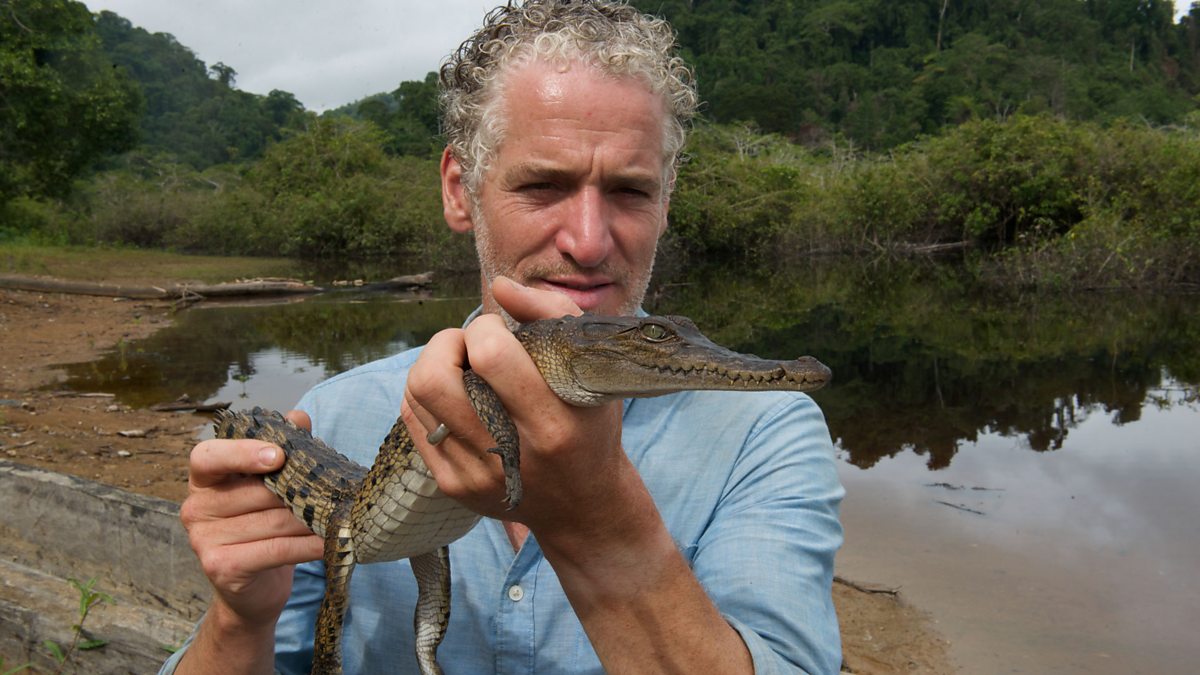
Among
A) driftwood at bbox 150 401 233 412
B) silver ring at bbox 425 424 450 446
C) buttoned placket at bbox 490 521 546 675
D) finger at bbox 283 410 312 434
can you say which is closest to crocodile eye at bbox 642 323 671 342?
silver ring at bbox 425 424 450 446

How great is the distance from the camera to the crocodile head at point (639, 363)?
1359 mm

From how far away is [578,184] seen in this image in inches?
78.8

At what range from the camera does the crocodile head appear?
1359mm

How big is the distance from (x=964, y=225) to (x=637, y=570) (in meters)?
28.2

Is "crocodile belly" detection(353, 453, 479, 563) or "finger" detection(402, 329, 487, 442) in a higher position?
"finger" detection(402, 329, 487, 442)

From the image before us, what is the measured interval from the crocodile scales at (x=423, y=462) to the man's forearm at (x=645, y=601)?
201mm

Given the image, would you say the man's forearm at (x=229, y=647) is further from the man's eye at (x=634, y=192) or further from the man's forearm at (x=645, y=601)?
the man's eye at (x=634, y=192)

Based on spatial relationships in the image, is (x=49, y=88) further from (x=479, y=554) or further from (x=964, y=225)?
(x=964, y=225)

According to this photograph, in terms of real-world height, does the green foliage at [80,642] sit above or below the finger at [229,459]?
below

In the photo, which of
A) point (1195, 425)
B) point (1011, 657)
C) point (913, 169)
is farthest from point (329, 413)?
point (913, 169)

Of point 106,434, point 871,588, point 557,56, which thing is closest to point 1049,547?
point 871,588

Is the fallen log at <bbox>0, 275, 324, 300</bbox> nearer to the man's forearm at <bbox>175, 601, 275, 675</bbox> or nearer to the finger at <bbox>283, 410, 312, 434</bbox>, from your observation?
the finger at <bbox>283, 410, 312, 434</bbox>

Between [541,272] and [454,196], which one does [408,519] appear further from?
[454,196]

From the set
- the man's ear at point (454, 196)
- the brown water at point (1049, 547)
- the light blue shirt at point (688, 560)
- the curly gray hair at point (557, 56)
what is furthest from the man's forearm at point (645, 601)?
the brown water at point (1049, 547)
